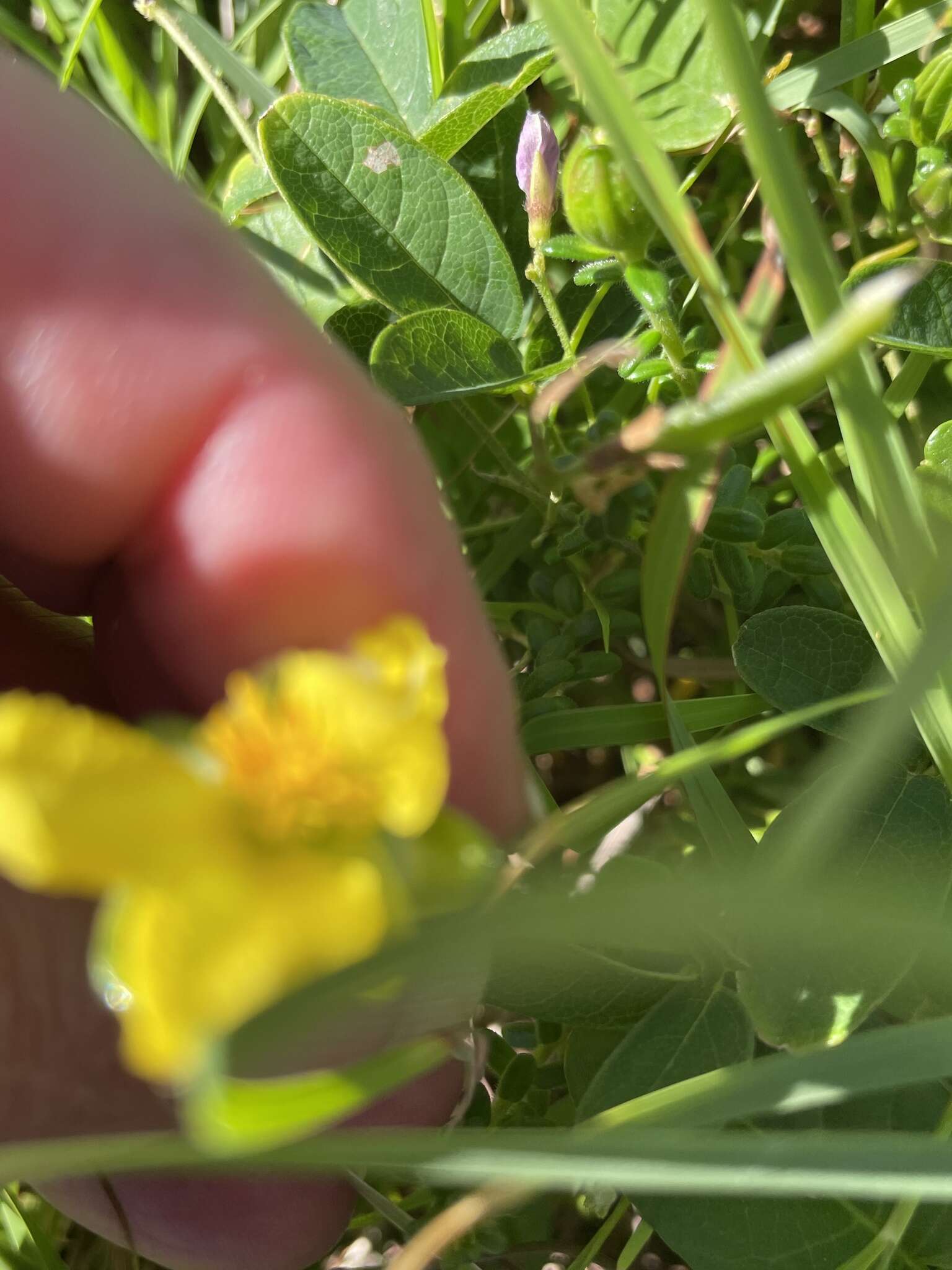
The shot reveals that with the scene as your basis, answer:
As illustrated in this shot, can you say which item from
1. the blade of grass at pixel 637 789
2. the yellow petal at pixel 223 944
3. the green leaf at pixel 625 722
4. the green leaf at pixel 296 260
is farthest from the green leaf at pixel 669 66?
the yellow petal at pixel 223 944

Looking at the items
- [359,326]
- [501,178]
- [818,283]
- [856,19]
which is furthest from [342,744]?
[856,19]

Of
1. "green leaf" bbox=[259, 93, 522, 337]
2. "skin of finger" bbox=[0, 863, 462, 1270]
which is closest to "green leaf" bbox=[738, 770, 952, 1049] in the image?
"skin of finger" bbox=[0, 863, 462, 1270]

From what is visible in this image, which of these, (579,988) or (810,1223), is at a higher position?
(579,988)

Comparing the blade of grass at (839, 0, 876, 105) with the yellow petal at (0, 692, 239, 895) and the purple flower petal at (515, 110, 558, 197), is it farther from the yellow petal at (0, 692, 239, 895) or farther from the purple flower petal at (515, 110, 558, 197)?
the yellow petal at (0, 692, 239, 895)

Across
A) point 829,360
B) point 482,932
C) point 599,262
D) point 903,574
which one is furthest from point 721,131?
point 482,932

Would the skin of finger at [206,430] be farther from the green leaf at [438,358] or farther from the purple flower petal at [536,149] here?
the purple flower petal at [536,149]

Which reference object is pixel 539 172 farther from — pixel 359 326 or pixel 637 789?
pixel 637 789

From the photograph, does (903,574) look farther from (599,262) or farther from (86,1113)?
(86,1113)

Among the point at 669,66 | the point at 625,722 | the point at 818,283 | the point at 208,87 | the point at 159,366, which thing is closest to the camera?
the point at 818,283
